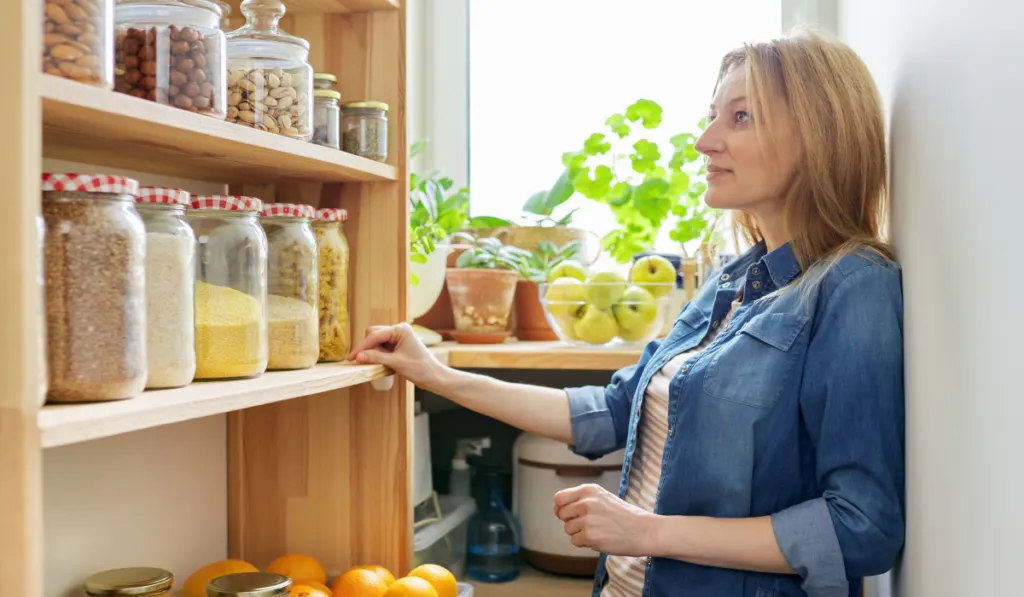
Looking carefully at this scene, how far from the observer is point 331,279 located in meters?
1.14

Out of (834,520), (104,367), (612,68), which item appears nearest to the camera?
(104,367)

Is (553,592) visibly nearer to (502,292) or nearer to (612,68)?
(502,292)

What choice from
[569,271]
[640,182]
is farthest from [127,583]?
[640,182]

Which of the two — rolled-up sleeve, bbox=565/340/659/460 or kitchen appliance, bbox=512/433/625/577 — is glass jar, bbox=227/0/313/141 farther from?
kitchen appliance, bbox=512/433/625/577

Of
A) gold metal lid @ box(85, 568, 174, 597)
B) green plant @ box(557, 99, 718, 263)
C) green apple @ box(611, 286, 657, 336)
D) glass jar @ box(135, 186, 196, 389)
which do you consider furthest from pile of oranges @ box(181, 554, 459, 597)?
green plant @ box(557, 99, 718, 263)

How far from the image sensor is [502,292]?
172 centimetres

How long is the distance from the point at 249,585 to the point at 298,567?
192 millimetres

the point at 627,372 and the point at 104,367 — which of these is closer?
the point at 104,367

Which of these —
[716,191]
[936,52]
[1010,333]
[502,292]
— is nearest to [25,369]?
[1010,333]

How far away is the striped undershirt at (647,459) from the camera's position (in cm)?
116

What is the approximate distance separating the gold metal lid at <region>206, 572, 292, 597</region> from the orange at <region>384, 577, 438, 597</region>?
13 centimetres

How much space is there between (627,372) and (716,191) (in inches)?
12.7

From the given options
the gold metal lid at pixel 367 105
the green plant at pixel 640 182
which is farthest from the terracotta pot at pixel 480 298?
the gold metal lid at pixel 367 105

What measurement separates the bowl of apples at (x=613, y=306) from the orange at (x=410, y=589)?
63cm
